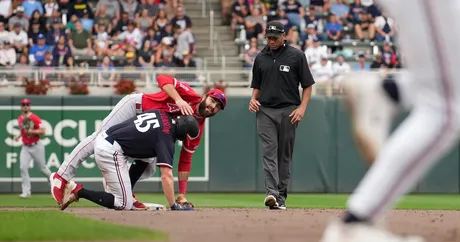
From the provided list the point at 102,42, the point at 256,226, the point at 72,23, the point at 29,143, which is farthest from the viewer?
the point at 72,23

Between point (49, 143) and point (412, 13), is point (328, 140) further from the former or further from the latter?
point (412, 13)

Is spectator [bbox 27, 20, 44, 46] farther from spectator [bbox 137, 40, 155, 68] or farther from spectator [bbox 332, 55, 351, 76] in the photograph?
spectator [bbox 332, 55, 351, 76]

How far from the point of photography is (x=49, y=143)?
18656mm

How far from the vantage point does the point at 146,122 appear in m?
10.2

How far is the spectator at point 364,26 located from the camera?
22.1m

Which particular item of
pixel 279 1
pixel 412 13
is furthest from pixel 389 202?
pixel 279 1

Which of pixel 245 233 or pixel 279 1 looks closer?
pixel 245 233

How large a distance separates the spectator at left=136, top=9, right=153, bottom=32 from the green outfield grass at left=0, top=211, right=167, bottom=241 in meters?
13.9

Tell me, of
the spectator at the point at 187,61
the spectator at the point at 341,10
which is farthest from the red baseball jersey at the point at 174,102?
the spectator at the point at 341,10

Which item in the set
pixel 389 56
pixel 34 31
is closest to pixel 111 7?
pixel 34 31

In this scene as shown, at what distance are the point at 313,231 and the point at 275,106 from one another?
4.84 metres

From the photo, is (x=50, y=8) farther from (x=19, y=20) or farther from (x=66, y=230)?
(x=66, y=230)

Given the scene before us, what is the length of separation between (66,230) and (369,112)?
9.08 ft

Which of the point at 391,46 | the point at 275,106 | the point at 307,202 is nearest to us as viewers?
the point at 275,106
